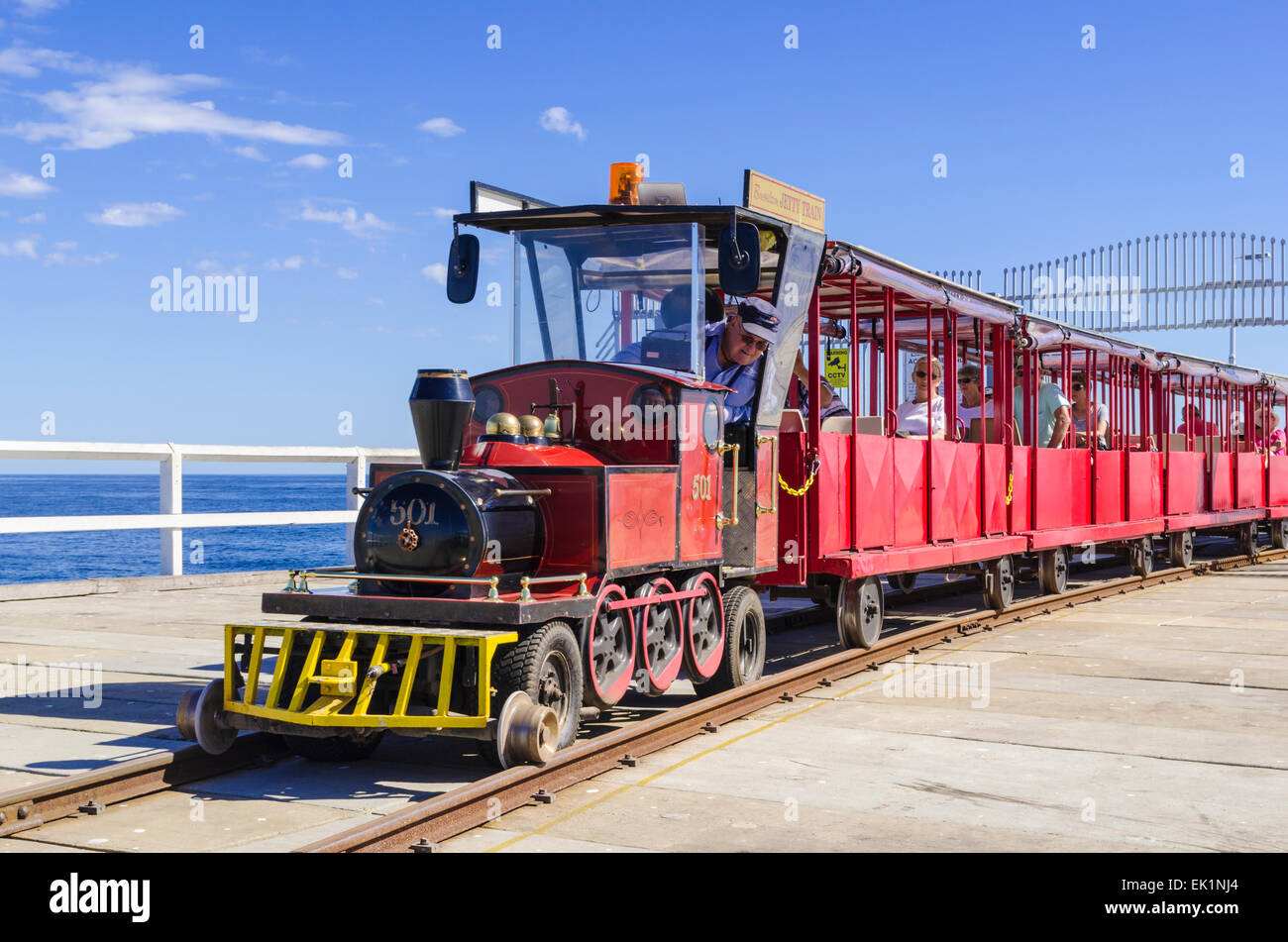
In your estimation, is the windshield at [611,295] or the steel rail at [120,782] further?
the windshield at [611,295]

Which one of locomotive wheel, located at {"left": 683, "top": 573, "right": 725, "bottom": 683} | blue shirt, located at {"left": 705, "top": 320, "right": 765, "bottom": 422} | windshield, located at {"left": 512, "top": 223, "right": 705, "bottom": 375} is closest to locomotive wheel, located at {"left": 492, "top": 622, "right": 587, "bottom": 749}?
locomotive wheel, located at {"left": 683, "top": 573, "right": 725, "bottom": 683}

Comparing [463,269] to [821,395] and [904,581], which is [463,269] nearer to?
[821,395]

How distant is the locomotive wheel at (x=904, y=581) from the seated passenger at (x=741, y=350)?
718 cm

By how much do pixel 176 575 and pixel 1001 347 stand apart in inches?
400

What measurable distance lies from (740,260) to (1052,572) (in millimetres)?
9683

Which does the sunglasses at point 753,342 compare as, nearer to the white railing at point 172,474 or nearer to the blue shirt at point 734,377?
the blue shirt at point 734,377

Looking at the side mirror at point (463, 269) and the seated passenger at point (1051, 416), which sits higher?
the side mirror at point (463, 269)

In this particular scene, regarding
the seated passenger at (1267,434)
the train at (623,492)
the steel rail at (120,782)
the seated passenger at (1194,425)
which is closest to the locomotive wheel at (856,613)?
the train at (623,492)

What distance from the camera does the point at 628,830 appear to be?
5.69 m

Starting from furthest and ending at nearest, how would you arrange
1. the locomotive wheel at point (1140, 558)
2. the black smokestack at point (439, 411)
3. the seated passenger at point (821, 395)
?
the locomotive wheel at point (1140, 558) → the seated passenger at point (821, 395) → the black smokestack at point (439, 411)

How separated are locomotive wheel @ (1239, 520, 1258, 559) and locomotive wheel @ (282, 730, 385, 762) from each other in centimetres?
2027

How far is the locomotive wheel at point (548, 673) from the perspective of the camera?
21.4 ft

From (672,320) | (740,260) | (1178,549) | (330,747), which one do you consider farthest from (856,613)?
(1178,549)

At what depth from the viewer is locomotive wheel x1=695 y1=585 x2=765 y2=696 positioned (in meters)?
8.77
